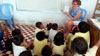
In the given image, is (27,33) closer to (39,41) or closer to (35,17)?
(35,17)

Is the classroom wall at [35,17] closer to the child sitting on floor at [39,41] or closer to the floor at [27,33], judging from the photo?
the floor at [27,33]

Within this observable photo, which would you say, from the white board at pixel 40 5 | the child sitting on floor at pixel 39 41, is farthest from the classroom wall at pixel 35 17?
the child sitting on floor at pixel 39 41

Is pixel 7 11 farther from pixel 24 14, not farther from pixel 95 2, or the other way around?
pixel 95 2

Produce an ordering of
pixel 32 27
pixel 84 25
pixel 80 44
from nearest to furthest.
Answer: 1. pixel 80 44
2. pixel 84 25
3. pixel 32 27

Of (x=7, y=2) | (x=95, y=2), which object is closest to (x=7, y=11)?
(x=7, y=2)

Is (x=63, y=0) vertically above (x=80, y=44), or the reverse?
(x=63, y=0)

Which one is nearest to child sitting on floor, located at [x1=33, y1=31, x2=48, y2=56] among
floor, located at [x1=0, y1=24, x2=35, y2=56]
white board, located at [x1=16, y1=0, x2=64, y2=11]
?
floor, located at [x1=0, y1=24, x2=35, y2=56]

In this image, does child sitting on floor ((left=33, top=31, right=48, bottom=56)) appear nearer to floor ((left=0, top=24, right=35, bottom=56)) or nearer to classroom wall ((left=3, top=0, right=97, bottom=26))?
floor ((left=0, top=24, right=35, bottom=56))

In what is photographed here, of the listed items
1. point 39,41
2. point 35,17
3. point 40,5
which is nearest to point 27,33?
point 35,17

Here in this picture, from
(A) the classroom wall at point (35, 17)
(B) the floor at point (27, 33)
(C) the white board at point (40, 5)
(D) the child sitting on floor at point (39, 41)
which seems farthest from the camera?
(A) the classroom wall at point (35, 17)

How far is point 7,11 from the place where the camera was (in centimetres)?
239

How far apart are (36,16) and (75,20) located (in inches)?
41.0

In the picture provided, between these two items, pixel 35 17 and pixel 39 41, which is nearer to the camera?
pixel 39 41

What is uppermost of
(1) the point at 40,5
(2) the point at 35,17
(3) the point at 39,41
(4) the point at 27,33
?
(1) the point at 40,5
